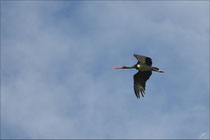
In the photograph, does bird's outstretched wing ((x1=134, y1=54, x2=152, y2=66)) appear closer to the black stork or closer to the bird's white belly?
the black stork

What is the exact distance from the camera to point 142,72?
4012 cm

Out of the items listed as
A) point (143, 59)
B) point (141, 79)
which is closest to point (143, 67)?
point (143, 59)

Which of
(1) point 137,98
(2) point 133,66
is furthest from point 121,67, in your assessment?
(1) point 137,98

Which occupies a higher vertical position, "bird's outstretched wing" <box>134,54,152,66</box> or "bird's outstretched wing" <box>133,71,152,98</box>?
"bird's outstretched wing" <box>134,54,152,66</box>

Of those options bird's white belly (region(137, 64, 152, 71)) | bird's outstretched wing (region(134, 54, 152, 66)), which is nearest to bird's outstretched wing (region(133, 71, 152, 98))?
bird's white belly (region(137, 64, 152, 71))

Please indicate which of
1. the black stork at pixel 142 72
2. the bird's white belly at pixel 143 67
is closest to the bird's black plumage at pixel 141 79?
the black stork at pixel 142 72

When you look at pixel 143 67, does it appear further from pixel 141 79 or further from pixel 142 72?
pixel 141 79

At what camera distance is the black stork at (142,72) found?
38234 mm

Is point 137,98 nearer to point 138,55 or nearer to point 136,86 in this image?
point 136,86

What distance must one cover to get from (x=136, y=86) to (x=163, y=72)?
3048mm

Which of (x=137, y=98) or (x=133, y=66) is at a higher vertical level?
(x=133, y=66)

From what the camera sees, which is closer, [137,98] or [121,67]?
[137,98]

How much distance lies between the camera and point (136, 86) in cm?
3966

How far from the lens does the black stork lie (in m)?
38.2
